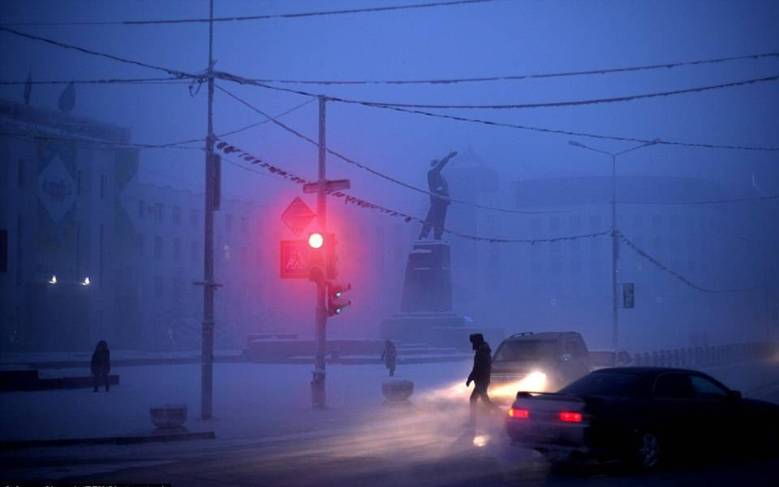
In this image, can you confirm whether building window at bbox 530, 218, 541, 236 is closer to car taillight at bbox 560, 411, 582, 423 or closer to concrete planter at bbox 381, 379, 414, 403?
concrete planter at bbox 381, 379, 414, 403

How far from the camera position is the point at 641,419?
1219cm

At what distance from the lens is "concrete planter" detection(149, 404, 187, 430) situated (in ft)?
59.2

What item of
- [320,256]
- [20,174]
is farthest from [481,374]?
[20,174]

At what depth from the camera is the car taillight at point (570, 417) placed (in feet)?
39.3

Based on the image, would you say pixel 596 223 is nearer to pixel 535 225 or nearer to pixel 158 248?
pixel 535 225

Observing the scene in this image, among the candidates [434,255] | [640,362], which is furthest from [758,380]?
[434,255]

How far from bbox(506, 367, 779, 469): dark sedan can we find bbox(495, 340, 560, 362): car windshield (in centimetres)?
731

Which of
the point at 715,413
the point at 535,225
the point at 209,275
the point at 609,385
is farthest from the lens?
the point at 535,225

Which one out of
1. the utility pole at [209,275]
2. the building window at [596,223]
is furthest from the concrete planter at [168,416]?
the building window at [596,223]

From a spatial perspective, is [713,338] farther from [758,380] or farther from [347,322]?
[758,380]

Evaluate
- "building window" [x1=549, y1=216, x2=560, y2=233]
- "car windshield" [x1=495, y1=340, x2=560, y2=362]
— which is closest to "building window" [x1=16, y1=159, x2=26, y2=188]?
"car windshield" [x1=495, y1=340, x2=560, y2=362]

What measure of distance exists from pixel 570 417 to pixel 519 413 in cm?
104

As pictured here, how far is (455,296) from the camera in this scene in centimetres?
11650

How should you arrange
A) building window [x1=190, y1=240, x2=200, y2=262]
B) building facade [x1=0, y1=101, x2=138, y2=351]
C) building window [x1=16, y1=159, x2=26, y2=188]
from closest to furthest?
building facade [x1=0, y1=101, x2=138, y2=351] → building window [x1=16, y1=159, x2=26, y2=188] → building window [x1=190, y1=240, x2=200, y2=262]
